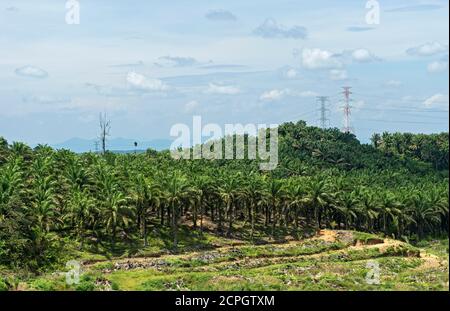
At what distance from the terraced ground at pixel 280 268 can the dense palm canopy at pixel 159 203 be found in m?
6.27

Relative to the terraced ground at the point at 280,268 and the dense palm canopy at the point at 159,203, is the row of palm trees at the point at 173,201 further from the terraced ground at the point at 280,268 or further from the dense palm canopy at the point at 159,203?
the terraced ground at the point at 280,268

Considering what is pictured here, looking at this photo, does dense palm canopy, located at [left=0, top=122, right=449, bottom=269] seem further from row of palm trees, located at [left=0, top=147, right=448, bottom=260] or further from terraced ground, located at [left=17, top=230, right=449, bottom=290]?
terraced ground, located at [left=17, top=230, right=449, bottom=290]

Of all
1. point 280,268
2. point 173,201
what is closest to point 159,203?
point 173,201

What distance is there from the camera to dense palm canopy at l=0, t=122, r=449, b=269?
6694 centimetres

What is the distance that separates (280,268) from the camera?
63812 mm

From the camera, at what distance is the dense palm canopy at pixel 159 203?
6694 cm

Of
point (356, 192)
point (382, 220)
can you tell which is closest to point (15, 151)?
point (356, 192)

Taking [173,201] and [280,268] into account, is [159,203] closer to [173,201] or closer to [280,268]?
[173,201]

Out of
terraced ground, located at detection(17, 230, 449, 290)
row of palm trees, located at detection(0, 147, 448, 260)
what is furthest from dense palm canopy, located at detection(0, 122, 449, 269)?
terraced ground, located at detection(17, 230, 449, 290)

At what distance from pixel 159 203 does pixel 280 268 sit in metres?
20.5

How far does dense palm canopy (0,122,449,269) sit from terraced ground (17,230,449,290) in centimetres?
627
